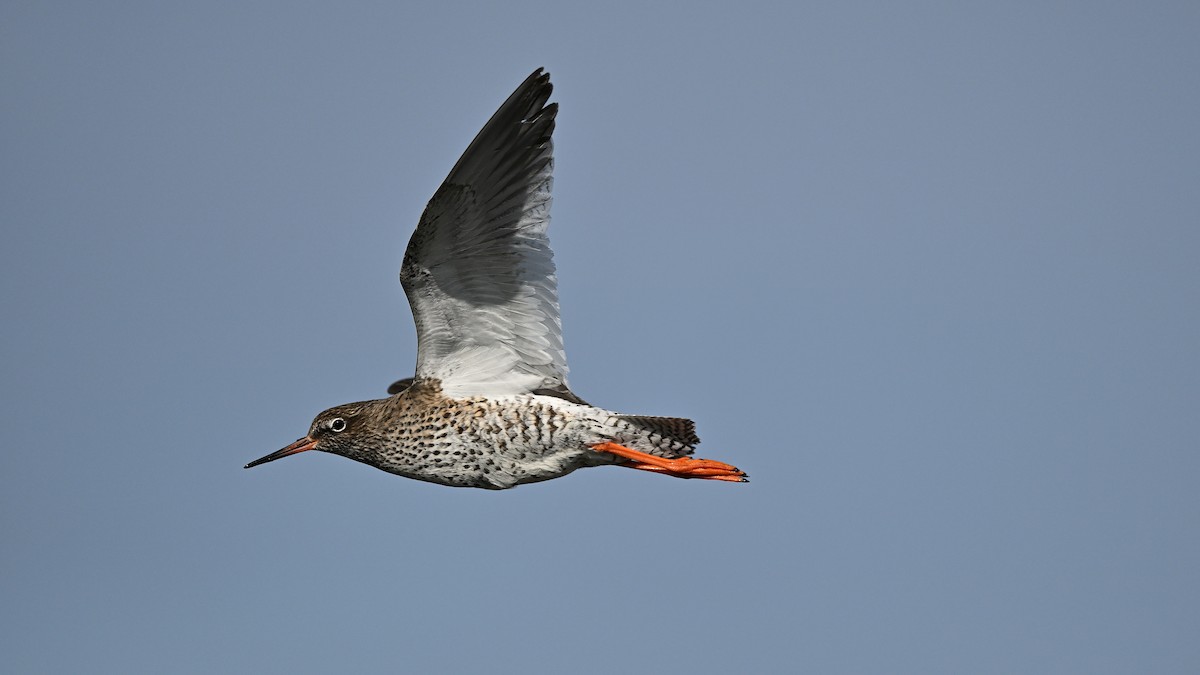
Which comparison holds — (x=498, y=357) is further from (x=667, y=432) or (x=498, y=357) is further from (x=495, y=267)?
(x=667, y=432)

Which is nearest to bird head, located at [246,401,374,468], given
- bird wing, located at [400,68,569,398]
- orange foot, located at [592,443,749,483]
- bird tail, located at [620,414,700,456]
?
bird wing, located at [400,68,569,398]

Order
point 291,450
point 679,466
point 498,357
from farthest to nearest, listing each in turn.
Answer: point 291,450, point 498,357, point 679,466

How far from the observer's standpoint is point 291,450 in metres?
12.9

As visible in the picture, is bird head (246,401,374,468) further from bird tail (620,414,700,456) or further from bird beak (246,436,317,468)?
bird tail (620,414,700,456)

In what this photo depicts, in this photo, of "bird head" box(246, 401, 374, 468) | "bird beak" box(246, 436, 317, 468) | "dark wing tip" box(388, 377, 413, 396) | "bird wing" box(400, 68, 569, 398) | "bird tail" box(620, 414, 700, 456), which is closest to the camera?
"bird wing" box(400, 68, 569, 398)

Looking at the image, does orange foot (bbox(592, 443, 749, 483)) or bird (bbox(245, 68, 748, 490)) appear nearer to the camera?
bird (bbox(245, 68, 748, 490))

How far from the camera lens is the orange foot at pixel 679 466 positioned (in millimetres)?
11656

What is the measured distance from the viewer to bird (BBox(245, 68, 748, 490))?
11273 mm

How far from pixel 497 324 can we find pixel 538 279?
0.63 metres

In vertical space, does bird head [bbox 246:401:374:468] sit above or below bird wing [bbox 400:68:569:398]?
below

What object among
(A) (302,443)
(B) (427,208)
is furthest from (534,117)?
(A) (302,443)

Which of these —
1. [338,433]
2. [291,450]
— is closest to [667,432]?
[338,433]

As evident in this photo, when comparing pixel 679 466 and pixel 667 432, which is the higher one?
pixel 667 432

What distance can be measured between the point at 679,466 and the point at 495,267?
2516mm
